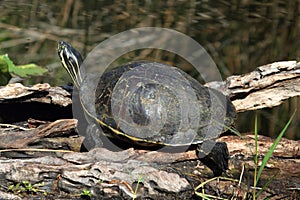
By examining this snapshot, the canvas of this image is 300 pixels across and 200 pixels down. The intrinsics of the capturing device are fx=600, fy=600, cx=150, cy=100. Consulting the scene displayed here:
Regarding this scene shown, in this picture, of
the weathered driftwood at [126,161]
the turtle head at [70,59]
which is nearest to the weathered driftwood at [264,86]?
the weathered driftwood at [126,161]

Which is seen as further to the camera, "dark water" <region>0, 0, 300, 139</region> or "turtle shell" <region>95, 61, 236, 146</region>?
"dark water" <region>0, 0, 300, 139</region>

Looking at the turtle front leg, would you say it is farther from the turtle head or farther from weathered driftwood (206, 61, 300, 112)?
the turtle head

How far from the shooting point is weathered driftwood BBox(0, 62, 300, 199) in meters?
2.11

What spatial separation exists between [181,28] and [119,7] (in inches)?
28.8

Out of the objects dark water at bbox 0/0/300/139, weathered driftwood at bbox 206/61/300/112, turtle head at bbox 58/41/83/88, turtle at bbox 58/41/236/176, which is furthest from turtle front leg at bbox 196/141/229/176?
dark water at bbox 0/0/300/139

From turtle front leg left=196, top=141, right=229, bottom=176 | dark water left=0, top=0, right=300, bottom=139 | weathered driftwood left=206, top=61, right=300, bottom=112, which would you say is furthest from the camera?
dark water left=0, top=0, right=300, bottom=139

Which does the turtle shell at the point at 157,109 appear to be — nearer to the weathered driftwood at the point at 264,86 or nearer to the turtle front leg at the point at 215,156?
the turtle front leg at the point at 215,156

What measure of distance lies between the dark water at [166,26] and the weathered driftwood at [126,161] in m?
0.79

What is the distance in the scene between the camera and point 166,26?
4797 mm

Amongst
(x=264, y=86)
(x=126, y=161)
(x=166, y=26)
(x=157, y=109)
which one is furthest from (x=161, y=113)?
(x=166, y=26)

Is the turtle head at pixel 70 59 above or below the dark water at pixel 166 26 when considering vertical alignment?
above

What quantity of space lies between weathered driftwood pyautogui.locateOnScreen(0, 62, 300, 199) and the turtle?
0.06 m

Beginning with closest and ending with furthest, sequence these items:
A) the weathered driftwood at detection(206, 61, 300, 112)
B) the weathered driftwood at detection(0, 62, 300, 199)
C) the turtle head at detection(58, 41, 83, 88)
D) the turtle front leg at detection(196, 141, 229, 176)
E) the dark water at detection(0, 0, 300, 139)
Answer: the weathered driftwood at detection(0, 62, 300, 199) < the turtle front leg at detection(196, 141, 229, 176) < the weathered driftwood at detection(206, 61, 300, 112) < the turtle head at detection(58, 41, 83, 88) < the dark water at detection(0, 0, 300, 139)

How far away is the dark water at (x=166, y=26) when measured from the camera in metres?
4.11
